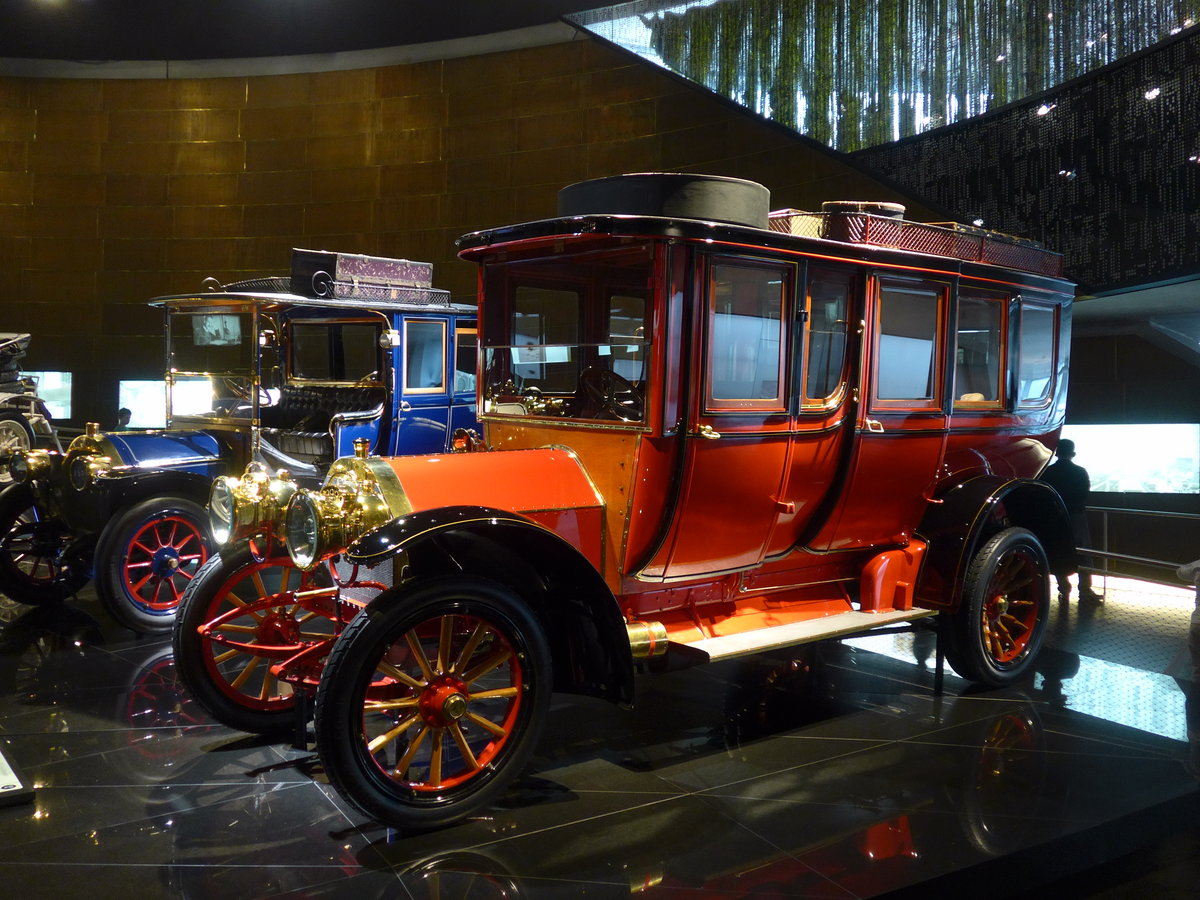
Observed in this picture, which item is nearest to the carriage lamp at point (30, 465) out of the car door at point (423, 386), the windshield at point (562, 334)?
the car door at point (423, 386)

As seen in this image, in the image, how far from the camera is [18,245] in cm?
1161

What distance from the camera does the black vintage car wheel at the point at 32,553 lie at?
18.0ft

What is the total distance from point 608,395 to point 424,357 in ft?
11.6

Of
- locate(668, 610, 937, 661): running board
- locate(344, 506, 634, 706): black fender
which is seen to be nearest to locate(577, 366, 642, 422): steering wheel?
locate(344, 506, 634, 706): black fender

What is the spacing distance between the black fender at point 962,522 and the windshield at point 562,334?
1574 mm

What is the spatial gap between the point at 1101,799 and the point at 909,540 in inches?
53.7

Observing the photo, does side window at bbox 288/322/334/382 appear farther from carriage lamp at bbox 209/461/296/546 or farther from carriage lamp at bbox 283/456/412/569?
carriage lamp at bbox 283/456/412/569

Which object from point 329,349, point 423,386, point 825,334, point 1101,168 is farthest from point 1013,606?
point 329,349

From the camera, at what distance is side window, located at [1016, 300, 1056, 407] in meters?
4.46

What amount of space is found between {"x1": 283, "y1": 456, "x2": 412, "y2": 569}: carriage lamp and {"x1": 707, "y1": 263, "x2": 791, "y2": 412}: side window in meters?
1.10

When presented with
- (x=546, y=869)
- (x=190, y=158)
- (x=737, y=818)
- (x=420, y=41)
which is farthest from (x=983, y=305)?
(x=190, y=158)

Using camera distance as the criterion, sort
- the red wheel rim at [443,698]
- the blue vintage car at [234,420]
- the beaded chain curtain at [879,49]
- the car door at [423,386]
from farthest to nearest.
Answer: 1. the car door at [423,386]
2. the beaded chain curtain at [879,49]
3. the blue vintage car at [234,420]
4. the red wheel rim at [443,698]

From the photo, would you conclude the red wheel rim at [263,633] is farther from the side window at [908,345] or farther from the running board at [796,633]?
the side window at [908,345]

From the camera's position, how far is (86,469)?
5.19m
